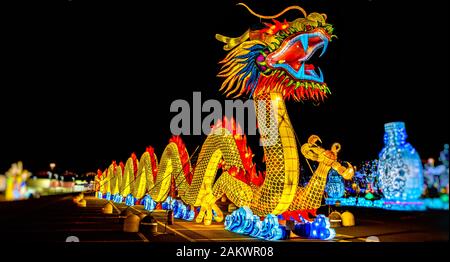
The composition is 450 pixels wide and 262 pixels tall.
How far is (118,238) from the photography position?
28.7 ft

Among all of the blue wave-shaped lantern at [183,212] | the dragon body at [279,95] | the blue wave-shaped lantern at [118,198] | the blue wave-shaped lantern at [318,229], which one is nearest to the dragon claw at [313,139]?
the dragon body at [279,95]

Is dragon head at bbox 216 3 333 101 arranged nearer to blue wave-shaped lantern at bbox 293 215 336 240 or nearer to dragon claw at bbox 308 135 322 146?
dragon claw at bbox 308 135 322 146

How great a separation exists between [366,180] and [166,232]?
16265mm

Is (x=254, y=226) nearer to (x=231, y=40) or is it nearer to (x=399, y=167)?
(x=231, y=40)

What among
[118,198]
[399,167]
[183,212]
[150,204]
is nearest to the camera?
[399,167]

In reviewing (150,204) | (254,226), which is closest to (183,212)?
(150,204)

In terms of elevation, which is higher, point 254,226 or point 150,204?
point 254,226

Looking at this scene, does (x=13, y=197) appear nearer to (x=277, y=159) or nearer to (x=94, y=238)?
(x=94, y=238)

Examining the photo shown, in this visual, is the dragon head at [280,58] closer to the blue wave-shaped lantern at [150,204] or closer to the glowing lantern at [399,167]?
the glowing lantern at [399,167]

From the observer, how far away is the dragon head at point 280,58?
761 cm

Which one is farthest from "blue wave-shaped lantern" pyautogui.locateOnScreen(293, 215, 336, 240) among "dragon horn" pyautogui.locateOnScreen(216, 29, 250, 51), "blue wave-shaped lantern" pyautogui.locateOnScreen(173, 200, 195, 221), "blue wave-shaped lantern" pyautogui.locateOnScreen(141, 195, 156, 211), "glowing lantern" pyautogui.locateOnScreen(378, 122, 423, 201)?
"blue wave-shaped lantern" pyautogui.locateOnScreen(141, 195, 156, 211)

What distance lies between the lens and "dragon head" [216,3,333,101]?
25.0ft

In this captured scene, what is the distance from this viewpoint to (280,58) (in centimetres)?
786
